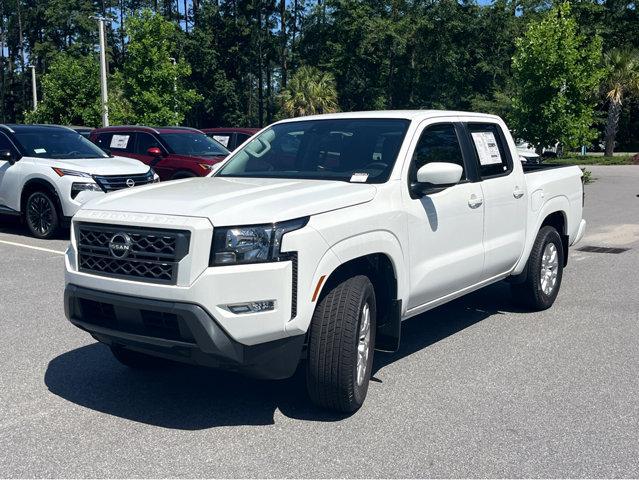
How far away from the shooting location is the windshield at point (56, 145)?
1236 centimetres

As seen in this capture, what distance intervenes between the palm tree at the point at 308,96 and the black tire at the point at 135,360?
40514 millimetres

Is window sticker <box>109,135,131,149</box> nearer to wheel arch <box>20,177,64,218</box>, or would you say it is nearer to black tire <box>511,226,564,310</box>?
wheel arch <box>20,177,64,218</box>

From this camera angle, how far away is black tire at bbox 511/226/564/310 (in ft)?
23.4

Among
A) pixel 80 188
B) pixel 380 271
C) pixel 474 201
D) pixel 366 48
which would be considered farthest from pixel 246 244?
pixel 366 48

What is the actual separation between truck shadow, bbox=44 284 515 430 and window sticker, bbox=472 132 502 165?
158 cm

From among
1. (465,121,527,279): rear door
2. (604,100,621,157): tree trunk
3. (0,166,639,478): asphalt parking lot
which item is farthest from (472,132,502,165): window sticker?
(604,100,621,157): tree trunk

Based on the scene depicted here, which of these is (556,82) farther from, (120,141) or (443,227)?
(443,227)

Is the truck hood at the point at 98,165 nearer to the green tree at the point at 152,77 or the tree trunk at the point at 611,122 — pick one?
the green tree at the point at 152,77

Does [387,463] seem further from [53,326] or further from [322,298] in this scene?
[53,326]

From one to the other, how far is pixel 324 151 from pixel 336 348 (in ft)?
5.95

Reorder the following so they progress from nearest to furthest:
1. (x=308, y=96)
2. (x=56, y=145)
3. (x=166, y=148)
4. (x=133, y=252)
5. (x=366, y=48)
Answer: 1. (x=133, y=252)
2. (x=56, y=145)
3. (x=166, y=148)
4. (x=308, y=96)
5. (x=366, y=48)

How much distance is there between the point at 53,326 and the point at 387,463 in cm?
380

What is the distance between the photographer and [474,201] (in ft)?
19.5

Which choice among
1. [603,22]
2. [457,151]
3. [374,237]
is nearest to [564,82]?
[457,151]
